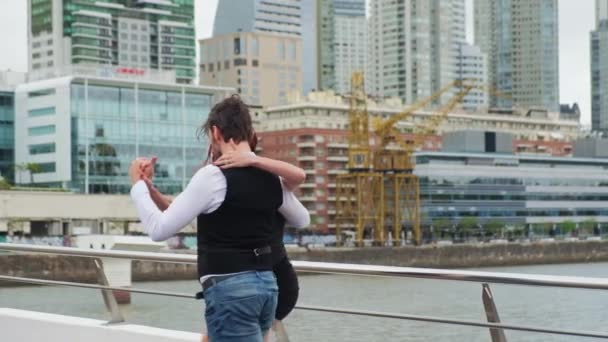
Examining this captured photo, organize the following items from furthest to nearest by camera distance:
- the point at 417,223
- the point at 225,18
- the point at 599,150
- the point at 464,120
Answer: the point at 225,18, the point at 464,120, the point at 599,150, the point at 417,223

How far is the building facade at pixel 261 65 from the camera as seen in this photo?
161 meters

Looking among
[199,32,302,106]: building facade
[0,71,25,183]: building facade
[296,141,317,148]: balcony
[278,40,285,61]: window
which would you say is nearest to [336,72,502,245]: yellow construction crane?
[296,141,317,148]: balcony

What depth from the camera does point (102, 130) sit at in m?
76.0

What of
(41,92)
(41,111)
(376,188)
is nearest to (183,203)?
(41,111)

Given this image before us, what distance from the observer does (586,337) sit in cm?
377

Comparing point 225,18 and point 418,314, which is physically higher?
point 225,18

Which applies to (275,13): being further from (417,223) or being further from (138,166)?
(138,166)

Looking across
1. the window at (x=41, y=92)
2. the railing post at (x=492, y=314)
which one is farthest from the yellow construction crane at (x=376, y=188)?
the railing post at (x=492, y=314)

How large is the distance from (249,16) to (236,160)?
615 ft

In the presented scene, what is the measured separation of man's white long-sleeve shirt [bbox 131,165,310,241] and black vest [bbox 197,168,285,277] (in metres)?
0.03

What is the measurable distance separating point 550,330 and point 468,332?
1.23 feet

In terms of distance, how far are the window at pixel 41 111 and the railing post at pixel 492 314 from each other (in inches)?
2930

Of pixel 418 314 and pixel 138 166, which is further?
pixel 418 314

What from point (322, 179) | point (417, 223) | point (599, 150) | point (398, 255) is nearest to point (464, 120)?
point (599, 150)
